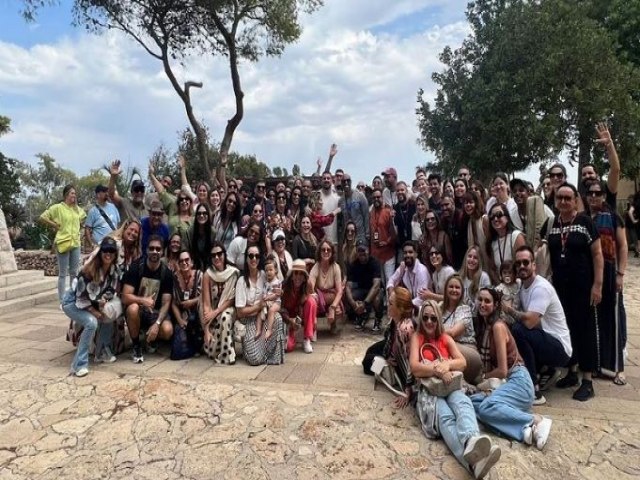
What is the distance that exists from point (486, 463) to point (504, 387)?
31.7 inches

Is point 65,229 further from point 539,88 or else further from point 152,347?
point 539,88

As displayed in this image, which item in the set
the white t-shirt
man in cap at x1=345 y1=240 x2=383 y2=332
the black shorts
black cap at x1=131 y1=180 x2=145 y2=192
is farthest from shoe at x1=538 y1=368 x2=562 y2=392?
black cap at x1=131 y1=180 x2=145 y2=192

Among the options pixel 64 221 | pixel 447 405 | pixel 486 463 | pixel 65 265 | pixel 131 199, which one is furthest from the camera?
pixel 65 265

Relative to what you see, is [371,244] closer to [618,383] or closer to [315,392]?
[315,392]

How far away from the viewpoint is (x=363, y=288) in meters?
6.19

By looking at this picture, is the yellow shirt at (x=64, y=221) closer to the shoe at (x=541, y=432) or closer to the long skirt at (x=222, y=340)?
the long skirt at (x=222, y=340)

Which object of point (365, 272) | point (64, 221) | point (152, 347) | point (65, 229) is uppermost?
point (64, 221)

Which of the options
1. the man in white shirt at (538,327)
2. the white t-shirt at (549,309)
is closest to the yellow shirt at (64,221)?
the man in white shirt at (538,327)

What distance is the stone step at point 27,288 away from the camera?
24.5 ft

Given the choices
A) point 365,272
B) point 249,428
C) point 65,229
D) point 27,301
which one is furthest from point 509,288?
point 27,301

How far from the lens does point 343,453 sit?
319 centimetres

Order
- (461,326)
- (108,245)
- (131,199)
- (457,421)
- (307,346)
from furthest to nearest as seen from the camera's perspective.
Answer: (131,199), (307,346), (108,245), (461,326), (457,421)

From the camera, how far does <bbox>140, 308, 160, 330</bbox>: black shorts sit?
482 cm

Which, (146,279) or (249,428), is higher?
(146,279)
